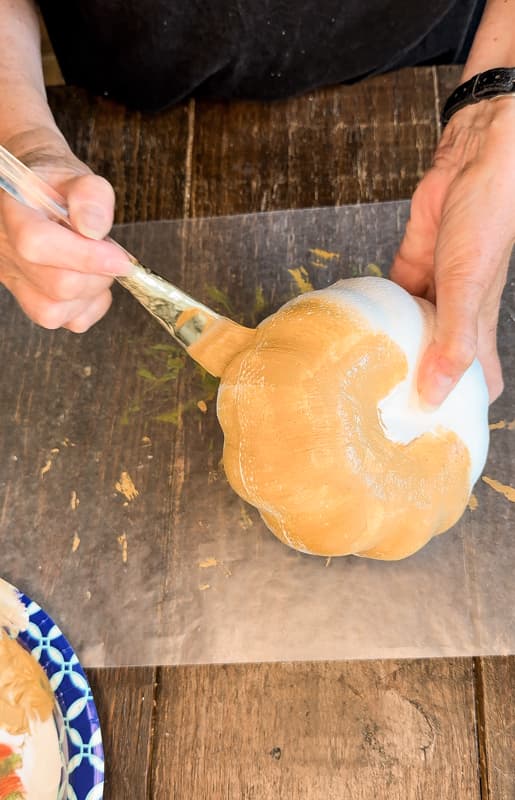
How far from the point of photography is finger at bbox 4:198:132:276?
1.64 ft

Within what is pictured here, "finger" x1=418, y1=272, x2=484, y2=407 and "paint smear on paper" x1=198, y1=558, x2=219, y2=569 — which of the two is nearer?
"finger" x1=418, y1=272, x2=484, y2=407

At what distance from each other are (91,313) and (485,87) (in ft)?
1.23

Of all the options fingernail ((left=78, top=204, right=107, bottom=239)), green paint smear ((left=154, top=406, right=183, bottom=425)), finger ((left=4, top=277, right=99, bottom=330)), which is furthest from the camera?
green paint smear ((left=154, top=406, right=183, bottom=425))

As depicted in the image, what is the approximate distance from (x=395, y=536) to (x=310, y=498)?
78 mm

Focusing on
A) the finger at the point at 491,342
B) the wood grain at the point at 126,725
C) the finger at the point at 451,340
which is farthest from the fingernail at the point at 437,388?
the wood grain at the point at 126,725

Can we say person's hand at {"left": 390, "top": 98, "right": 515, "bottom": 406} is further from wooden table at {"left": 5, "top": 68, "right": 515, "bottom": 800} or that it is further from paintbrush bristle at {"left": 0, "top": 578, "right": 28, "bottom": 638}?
paintbrush bristle at {"left": 0, "top": 578, "right": 28, "bottom": 638}

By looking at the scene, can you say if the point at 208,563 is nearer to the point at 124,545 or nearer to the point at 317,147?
the point at 124,545

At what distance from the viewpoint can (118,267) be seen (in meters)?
0.53

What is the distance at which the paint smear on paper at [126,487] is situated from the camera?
682 mm

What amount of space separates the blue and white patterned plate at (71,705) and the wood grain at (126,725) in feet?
0.07

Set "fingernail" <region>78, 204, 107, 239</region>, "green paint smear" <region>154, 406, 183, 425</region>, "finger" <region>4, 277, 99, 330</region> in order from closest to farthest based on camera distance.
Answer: "fingernail" <region>78, 204, 107, 239</region> < "finger" <region>4, 277, 99, 330</region> < "green paint smear" <region>154, 406, 183, 425</region>

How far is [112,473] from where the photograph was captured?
0.69m

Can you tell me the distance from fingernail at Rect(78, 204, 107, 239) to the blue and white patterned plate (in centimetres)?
32

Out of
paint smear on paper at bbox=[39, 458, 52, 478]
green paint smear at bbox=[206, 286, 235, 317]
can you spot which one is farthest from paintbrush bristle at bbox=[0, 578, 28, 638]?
green paint smear at bbox=[206, 286, 235, 317]
